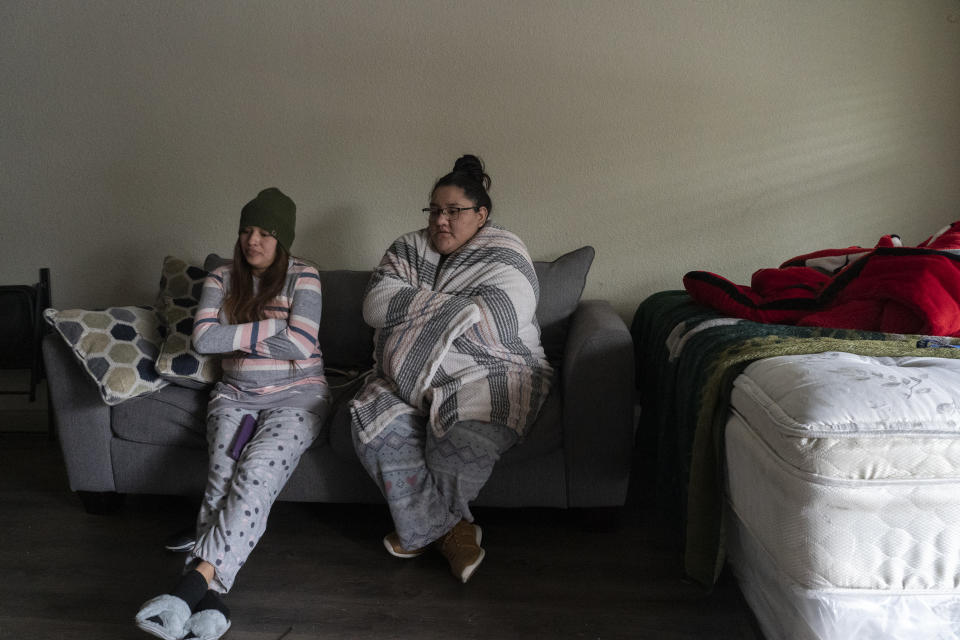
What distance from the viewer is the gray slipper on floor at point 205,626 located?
1267mm

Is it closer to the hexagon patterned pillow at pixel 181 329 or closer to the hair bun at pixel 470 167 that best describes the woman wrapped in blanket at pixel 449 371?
the hair bun at pixel 470 167

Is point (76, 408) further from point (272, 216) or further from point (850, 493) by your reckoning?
point (850, 493)

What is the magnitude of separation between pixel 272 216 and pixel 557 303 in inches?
37.7

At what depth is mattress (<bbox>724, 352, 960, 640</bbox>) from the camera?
0.95m

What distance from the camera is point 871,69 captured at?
219cm

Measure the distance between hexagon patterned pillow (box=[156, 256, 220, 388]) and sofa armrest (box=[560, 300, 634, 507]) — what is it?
3.56ft

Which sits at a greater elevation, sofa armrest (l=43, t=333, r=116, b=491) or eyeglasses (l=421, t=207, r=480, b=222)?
eyeglasses (l=421, t=207, r=480, b=222)

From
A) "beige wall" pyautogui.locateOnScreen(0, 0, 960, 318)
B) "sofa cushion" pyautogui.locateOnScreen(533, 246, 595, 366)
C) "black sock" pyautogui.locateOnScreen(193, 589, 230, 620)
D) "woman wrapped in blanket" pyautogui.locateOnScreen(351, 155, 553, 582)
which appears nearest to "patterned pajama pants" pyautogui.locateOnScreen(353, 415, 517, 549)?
"woman wrapped in blanket" pyautogui.locateOnScreen(351, 155, 553, 582)

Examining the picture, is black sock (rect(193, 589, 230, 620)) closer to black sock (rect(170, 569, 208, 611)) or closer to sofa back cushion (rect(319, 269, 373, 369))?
black sock (rect(170, 569, 208, 611))

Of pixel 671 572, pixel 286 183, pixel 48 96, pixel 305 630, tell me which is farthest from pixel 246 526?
pixel 48 96

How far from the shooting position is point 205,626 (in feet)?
4.17

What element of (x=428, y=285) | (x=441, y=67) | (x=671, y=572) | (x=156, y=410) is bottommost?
(x=671, y=572)

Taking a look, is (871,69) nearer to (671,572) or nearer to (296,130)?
(671,572)

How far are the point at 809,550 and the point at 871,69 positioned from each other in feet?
6.47
